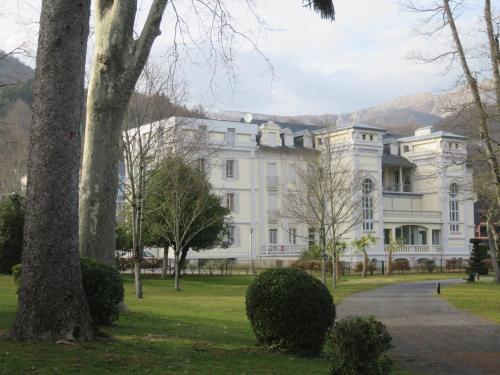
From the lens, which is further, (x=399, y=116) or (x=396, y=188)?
(x=399, y=116)

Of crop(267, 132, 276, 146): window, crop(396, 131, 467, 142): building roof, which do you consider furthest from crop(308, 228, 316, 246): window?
Answer: crop(396, 131, 467, 142): building roof

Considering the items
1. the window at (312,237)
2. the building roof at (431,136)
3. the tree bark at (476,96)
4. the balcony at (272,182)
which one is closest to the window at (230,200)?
the balcony at (272,182)

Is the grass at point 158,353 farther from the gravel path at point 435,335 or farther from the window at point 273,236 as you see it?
the window at point 273,236

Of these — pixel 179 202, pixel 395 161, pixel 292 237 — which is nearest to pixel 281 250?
Answer: pixel 292 237

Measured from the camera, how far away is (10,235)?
2886cm

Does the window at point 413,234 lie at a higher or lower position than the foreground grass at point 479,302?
higher

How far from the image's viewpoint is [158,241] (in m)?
38.6

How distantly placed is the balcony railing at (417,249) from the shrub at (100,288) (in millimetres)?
49372

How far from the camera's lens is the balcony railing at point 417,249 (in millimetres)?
58938

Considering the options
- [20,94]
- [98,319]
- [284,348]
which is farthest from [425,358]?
[20,94]

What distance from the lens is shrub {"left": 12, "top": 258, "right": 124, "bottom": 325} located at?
10719 mm

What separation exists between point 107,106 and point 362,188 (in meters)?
41.2

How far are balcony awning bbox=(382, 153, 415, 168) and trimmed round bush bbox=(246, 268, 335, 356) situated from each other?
177ft

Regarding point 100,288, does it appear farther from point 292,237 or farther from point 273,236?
point 292,237
